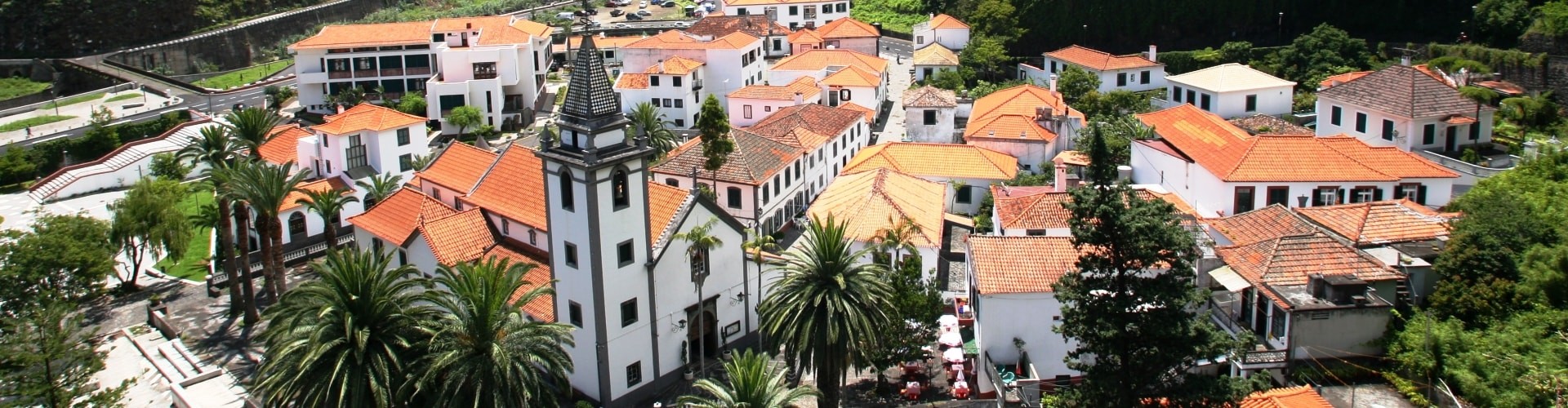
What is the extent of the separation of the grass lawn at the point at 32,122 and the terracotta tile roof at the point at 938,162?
5933cm

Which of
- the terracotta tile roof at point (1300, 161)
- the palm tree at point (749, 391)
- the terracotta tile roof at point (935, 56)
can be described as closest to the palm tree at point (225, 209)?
the palm tree at point (749, 391)

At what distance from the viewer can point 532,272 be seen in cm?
3909

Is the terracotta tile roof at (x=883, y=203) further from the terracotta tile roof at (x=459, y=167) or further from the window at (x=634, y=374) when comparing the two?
the terracotta tile roof at (x=459, y=167)

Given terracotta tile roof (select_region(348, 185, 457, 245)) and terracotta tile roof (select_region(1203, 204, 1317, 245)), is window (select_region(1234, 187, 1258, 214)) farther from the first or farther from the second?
terracotta tile roof (select_region(348, 185, 457, 245))

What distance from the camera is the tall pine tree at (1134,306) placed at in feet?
88.9

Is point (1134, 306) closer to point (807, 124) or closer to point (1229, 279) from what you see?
point (1229, 279)

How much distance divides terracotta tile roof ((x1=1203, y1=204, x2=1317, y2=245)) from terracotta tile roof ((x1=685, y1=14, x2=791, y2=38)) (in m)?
51.1

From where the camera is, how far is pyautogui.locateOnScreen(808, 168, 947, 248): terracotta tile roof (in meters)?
43.9

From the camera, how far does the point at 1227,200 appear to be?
4581 cm

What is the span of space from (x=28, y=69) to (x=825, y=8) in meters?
66.4

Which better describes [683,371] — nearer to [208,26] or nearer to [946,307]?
[946,307]

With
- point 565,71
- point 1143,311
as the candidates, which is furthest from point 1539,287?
point 565,71

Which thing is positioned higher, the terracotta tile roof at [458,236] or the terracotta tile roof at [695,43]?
the terracotta tile roof at [695,43]

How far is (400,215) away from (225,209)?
23.0 feet
